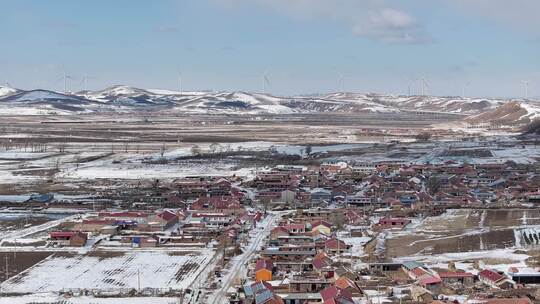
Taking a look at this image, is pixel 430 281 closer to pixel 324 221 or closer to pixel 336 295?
pixel 336 295

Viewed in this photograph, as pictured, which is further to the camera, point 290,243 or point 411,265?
point 290,243

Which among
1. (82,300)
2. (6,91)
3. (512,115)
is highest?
(6,91)

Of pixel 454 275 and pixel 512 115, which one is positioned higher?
pixel 512 115

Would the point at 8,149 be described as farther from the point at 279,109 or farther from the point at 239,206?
the point at 279,109

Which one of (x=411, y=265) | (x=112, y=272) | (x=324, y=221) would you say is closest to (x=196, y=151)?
(x=324, y=221)

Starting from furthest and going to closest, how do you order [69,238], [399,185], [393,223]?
[399,185], [393,223], [69,238]

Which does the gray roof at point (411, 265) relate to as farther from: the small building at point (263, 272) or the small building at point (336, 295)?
the small building at point (263, 272)

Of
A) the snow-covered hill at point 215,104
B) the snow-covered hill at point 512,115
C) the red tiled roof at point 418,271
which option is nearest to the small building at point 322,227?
the red tiled roof at point 418,271
